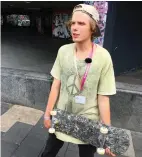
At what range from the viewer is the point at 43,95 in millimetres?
4188

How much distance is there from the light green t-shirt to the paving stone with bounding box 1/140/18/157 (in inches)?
52.8

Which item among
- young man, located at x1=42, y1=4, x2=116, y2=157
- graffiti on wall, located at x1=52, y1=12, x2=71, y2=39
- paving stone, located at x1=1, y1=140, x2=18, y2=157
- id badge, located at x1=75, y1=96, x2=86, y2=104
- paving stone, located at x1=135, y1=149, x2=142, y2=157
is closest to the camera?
young man, located at x1=42, y1=4, x2=116, y2=157

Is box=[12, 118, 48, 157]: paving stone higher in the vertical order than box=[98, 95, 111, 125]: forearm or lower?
lower

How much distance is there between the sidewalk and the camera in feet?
10.00

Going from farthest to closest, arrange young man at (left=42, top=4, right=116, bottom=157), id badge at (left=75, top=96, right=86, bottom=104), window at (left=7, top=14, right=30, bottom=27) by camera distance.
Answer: window at (left=7, top=14, right=30, bottom=27) < id badge at (left=75, top=96, right=86, bottom=104) < young man at (left=42, top=4, right=116, bottom=157)

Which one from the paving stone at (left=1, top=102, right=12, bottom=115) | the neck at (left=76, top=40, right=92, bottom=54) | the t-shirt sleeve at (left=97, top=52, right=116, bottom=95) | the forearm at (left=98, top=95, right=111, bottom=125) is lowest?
the paving stone at (left=1, top=102, right=12, bottom=115)

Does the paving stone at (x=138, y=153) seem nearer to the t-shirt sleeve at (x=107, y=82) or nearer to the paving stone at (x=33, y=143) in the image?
the paving stone at (x=33, y=143)

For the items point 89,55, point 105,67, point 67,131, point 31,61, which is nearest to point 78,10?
point 89,55

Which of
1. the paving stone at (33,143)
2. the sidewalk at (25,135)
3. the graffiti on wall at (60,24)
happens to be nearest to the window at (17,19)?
the graffiti on wall at (60,24)

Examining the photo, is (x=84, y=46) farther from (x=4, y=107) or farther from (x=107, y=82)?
(x=4, y=107)

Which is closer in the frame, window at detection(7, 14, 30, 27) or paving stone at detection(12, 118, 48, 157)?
paving stone at detection(12, 118, 48, 157)

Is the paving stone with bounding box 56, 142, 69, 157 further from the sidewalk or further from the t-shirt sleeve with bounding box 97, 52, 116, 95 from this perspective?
the t-shirt sleeve with bounding box 97, 52, 116, 95

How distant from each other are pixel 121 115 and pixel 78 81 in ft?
7.23

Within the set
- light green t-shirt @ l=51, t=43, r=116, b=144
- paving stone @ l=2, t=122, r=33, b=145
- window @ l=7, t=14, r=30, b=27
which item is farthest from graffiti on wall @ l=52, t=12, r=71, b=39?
window @ l=7, t=14, r=30, b=27
